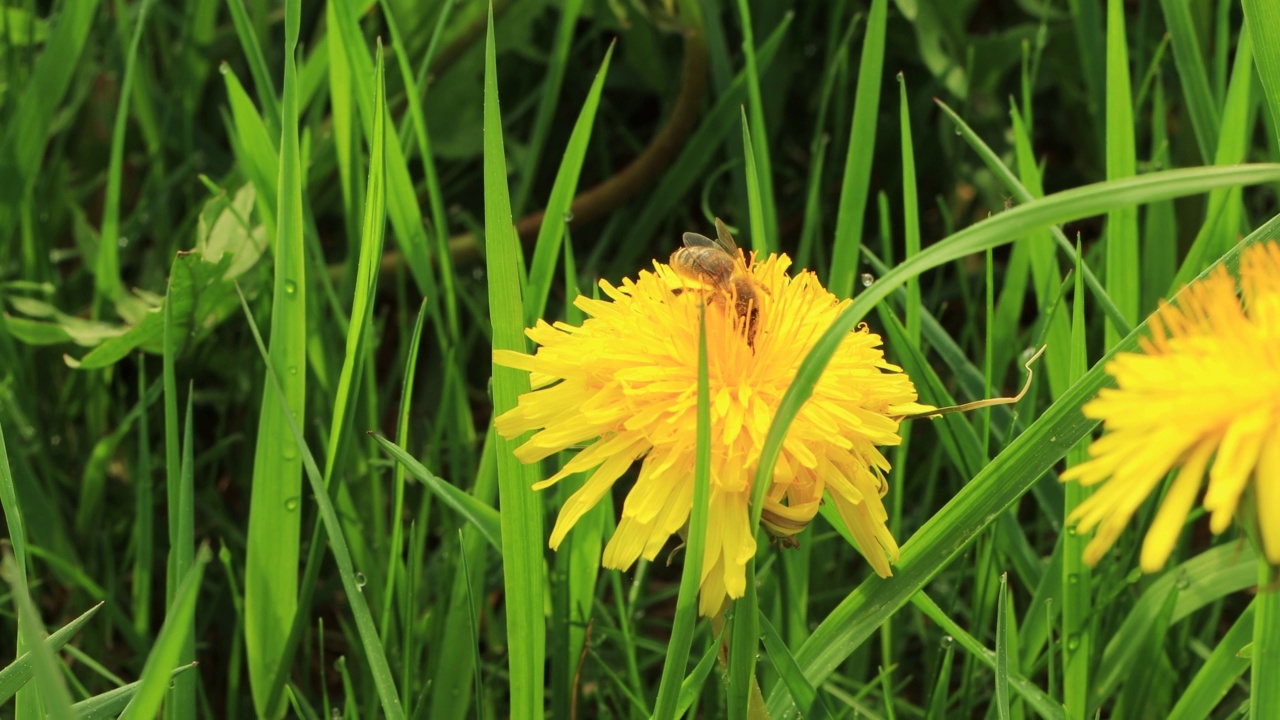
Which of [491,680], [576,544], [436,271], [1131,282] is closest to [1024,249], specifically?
[1131,282]

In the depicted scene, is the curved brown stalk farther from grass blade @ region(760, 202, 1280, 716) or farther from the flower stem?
the flower stem

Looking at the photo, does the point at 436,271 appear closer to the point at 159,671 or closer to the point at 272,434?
the point at 272,434

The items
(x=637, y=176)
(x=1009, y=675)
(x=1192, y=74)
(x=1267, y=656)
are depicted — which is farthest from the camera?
(x=637, y=176)

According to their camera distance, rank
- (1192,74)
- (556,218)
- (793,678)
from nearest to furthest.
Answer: (793,678) < (556,218) < (1192,74)

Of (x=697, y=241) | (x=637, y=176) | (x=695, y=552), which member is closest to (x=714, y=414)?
(x=695, y=552)

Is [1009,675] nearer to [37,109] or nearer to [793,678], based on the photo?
[793,678]
